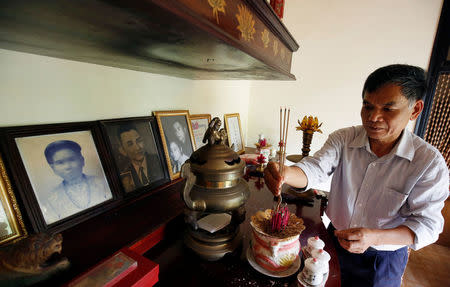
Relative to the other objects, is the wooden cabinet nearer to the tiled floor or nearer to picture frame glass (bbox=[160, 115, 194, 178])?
Result: picture frame glass (bbox=[160, 115, 194, 178])

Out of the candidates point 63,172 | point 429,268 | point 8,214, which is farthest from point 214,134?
point 429,268

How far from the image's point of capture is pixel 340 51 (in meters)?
2.03

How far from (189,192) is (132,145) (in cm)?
44

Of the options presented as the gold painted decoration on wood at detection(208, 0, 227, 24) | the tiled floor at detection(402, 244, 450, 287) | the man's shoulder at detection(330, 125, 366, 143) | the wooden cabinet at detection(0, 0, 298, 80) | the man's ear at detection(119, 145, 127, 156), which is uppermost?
the gold painted decoration on wood at detection(208, 0, 227, 24)

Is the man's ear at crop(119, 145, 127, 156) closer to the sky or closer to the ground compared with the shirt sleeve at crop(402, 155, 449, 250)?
closer to the sky

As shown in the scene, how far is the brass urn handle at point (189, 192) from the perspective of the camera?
2.19 ft

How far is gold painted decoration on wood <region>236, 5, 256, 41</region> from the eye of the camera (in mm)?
521

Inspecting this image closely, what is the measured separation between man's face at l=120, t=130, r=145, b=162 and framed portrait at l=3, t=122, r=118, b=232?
0.31 ft

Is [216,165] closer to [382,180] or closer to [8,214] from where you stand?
[8,214]

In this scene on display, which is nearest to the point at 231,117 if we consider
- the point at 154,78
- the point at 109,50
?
the point at 154,78

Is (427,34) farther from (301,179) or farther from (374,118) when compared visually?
(301,179)

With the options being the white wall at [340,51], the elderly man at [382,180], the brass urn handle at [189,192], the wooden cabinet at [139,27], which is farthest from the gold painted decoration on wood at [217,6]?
the white wall at [340,51]

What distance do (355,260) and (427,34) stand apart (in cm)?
214

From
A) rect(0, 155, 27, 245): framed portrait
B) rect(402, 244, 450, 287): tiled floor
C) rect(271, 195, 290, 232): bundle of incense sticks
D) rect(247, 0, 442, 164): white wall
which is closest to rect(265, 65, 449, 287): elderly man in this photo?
rect(271, 195, 290, 232): bundle of incense sticks
